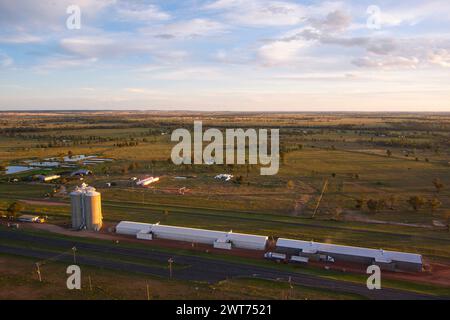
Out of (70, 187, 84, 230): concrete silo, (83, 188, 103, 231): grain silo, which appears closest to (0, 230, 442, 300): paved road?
(70, 187, 84, 230): concrete silo

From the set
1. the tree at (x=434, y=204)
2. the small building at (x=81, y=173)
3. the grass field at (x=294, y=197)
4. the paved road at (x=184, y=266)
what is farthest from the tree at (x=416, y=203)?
the small building at (x=81, y=173)

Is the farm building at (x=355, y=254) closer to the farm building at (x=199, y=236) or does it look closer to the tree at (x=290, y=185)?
the farm building at (x=199, y=236)

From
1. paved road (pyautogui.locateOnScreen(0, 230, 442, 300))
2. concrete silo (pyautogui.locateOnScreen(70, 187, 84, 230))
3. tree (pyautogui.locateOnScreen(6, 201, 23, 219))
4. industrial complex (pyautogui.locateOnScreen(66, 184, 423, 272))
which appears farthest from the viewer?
tree (pyautogui.locateOnScreen(6, 201, 23, 219))

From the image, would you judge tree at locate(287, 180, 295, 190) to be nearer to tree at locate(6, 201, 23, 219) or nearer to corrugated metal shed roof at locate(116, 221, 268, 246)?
corrugated metal shed roof at locate(116, 221, 268, 246)
